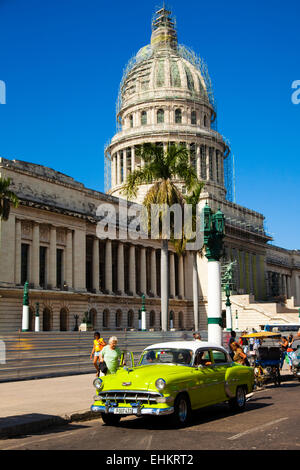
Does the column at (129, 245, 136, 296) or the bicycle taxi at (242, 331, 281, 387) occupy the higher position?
the column at (129, 245, 136, 296)

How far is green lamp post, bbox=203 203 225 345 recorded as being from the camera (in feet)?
68.9

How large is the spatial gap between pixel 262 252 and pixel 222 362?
242 ft

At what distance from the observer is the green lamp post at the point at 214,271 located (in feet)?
68.9

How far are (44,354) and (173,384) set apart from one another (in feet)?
43.8

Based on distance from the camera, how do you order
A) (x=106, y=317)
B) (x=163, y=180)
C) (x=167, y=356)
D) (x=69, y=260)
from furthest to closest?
(x=106, y=317), (x=69, y=260), (x=163, y=180), (x=167, y=356)

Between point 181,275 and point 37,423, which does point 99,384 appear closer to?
Result: point 37,423

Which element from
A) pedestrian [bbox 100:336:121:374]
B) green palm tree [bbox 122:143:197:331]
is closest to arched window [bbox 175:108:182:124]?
green palm tree [bbox 122:143:197:331]

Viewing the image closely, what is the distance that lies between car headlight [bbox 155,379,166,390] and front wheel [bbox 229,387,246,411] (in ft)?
10.9

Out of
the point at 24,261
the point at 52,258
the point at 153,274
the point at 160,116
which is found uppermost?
the point at 160,116

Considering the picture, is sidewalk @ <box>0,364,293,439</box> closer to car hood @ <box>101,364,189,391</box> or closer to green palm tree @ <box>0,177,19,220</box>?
car hood @ <box>101,364,189,391</box>

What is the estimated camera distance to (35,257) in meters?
48.9

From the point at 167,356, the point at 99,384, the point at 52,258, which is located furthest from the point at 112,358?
the point at 52,258

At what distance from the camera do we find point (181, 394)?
11633mm

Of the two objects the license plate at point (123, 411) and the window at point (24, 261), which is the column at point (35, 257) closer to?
the window at point (24, 261)
